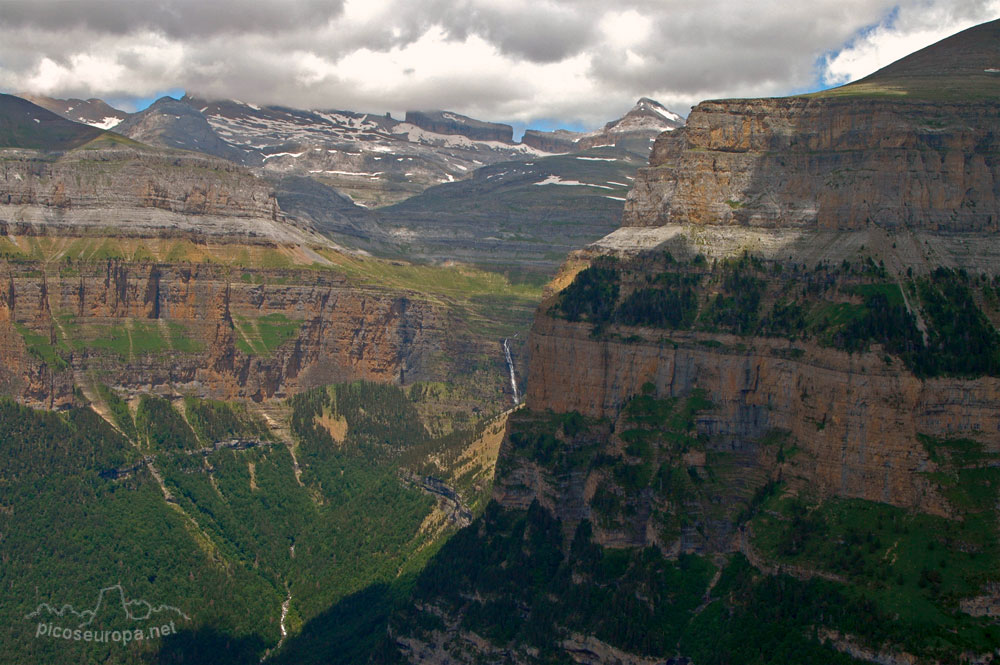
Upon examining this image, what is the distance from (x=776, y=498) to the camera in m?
82.9

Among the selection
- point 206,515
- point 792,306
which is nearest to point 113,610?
point 206,515

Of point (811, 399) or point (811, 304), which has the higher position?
point (811, 304)

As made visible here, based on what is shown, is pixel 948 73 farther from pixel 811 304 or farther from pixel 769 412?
pixel 769 412

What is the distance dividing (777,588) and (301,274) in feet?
338

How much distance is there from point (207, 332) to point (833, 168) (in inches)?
3525

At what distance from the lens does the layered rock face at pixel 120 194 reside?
157750 millimetres

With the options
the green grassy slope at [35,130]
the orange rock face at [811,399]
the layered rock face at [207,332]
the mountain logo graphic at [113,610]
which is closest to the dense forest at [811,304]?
the orange rock face at [811,399]

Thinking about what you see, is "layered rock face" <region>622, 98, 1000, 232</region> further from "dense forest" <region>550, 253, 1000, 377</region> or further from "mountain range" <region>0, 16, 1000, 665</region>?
"dense forest" <region>550, 253, 1000, 377</region>

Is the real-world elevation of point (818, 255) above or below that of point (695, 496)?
above

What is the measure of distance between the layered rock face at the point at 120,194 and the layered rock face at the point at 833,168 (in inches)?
3170

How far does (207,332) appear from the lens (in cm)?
15875

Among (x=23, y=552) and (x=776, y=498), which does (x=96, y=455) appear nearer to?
(x=23, y=552)

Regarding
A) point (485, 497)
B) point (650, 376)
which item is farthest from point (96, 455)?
point (650, 376)

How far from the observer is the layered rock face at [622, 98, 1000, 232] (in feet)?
300
